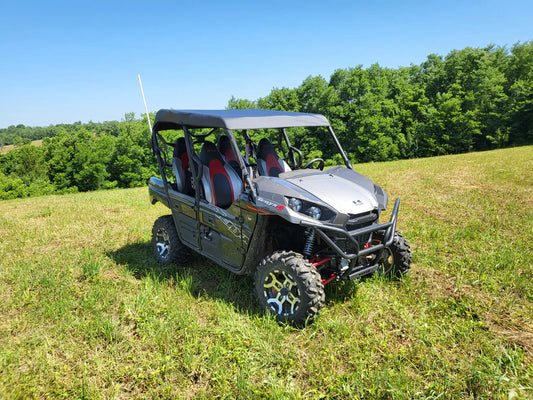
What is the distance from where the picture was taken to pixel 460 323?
10.7ft

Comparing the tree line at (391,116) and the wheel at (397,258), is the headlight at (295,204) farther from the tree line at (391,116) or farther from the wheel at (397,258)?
the tree line at (391,116)

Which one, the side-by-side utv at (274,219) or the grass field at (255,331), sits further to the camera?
the side-by-side utv at (274,219)

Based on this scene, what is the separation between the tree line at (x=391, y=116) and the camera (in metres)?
36.0

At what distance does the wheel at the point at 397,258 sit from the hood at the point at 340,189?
72cm

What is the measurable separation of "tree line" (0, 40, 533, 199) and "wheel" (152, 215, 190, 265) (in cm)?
3305

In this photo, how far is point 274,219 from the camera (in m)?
3.66

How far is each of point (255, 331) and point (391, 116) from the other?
135ft

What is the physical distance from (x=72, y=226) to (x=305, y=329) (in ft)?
20.1

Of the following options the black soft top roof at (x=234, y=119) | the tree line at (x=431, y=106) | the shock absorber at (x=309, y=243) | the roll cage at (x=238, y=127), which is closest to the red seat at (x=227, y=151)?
the roll cage at (x=238, y=127)

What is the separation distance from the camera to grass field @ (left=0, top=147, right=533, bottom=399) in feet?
8.64

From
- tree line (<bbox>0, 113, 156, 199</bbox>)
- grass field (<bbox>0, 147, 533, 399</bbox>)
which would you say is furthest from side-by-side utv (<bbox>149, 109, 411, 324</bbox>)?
tree line (<bbox>0, 113, 156, 199</bbox>)

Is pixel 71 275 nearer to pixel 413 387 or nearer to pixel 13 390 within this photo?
pixel 13 390

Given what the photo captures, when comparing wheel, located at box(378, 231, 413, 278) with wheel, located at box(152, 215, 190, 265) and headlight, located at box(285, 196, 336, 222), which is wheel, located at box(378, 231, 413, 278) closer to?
headlight, located at box(285, 196, 336, 222)

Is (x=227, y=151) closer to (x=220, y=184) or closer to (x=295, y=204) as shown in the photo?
(x=220, y=184)
